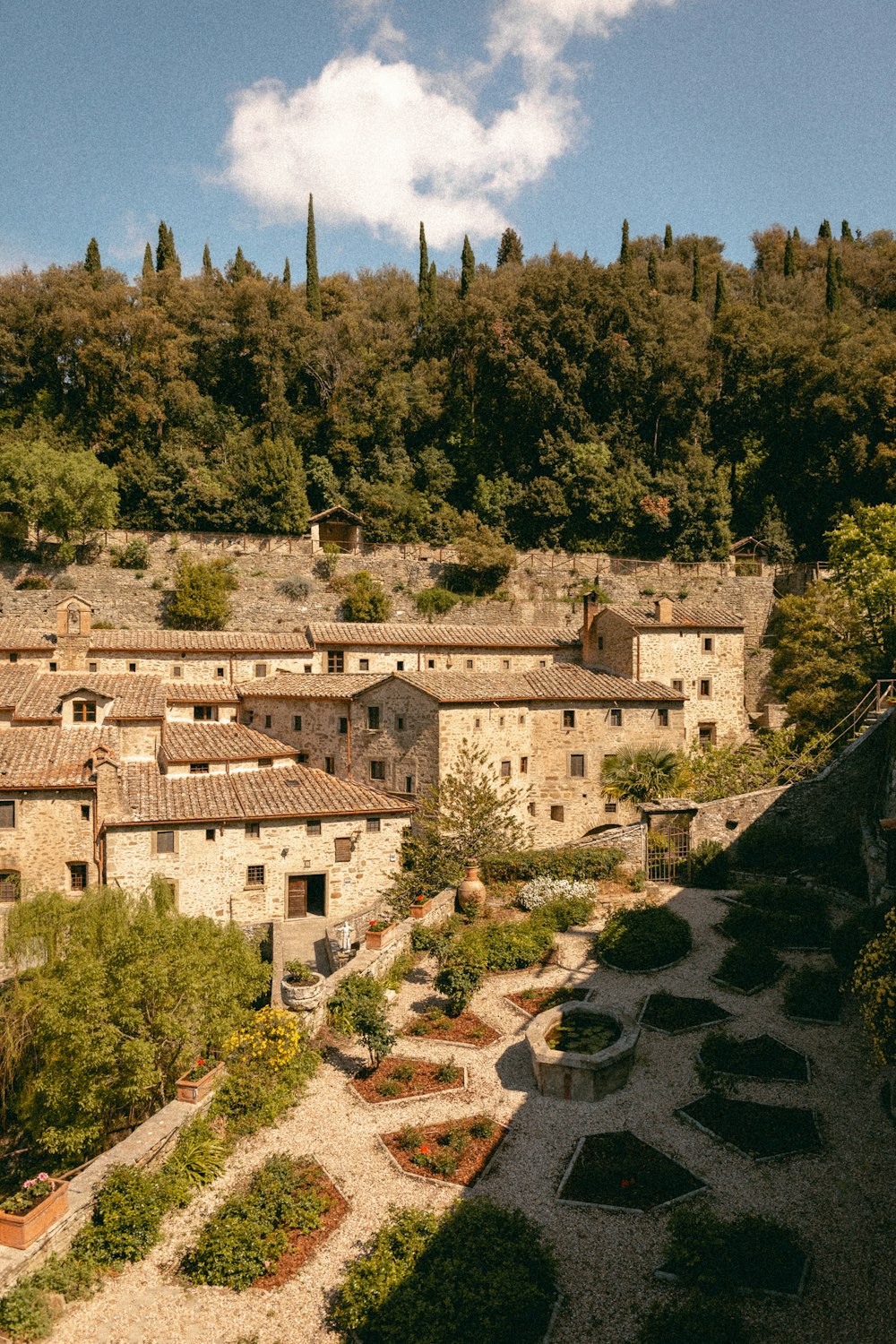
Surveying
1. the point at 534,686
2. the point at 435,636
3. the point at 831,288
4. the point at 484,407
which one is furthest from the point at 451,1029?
the point at 831,288

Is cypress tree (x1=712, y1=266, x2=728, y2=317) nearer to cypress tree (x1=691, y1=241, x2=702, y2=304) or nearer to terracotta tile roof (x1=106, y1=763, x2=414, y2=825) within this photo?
cypress tree (x1=691, y1=241, x2=702, y2=304)

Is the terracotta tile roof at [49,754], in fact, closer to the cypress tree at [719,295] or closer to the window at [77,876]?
the window at [77,876]

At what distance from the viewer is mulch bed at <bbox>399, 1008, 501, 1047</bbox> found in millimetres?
18219

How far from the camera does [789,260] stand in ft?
244

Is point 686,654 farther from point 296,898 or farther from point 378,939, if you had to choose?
point 378,939

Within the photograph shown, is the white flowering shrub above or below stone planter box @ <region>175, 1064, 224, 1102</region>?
above

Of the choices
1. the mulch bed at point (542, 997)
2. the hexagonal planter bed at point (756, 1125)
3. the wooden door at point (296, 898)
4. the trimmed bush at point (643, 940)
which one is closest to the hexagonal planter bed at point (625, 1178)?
the hexagonal planter bed at point (756, 1125)

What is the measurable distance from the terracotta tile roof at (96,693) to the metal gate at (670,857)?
64.3 feet

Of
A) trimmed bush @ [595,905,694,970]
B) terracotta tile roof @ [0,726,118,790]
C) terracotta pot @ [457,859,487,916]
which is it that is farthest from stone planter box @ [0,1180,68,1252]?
terracotta tile roof @ [0,726,118,790]

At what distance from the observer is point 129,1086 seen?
16.1 metres

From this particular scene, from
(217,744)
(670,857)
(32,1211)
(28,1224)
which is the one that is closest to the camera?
(28,1224)

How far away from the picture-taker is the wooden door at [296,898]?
29.4 m

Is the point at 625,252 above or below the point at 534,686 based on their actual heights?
above

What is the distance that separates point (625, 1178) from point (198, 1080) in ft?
26.2
